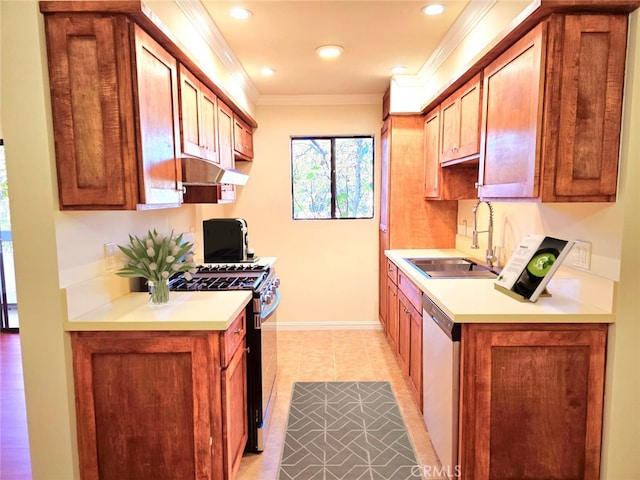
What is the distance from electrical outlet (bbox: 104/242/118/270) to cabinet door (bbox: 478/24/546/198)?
81.5 inches

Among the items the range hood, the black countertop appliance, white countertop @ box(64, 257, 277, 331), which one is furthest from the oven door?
the range hood

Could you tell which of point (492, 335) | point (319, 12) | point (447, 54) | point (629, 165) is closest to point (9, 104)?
point (319, 12)

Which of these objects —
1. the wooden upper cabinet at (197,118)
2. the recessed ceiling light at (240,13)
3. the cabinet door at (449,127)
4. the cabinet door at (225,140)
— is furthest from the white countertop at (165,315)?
the cabinet door at (449,127)

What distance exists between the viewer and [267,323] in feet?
8.59

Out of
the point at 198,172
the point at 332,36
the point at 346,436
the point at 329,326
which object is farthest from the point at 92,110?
the point at 329,326

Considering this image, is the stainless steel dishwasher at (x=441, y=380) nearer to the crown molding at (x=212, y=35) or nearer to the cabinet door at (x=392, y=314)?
the cabinet door at (x=392, y=314)

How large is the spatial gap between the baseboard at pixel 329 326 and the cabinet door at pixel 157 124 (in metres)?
2.77

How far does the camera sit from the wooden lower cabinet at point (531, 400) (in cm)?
178

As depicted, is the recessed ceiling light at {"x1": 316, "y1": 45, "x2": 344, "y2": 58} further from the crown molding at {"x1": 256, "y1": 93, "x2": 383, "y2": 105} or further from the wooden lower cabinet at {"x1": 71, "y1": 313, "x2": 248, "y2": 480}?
the wooden lower cabinet at {"x1": 71, "y1": 313, "x2": 248, "y2": 480}

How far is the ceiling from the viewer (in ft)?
7.91

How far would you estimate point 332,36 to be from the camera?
2824 mm

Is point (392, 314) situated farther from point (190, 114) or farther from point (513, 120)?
point (190, 114)

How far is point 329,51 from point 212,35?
893 millimetres

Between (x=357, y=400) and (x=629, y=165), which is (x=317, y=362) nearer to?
(x=357, y=400)
